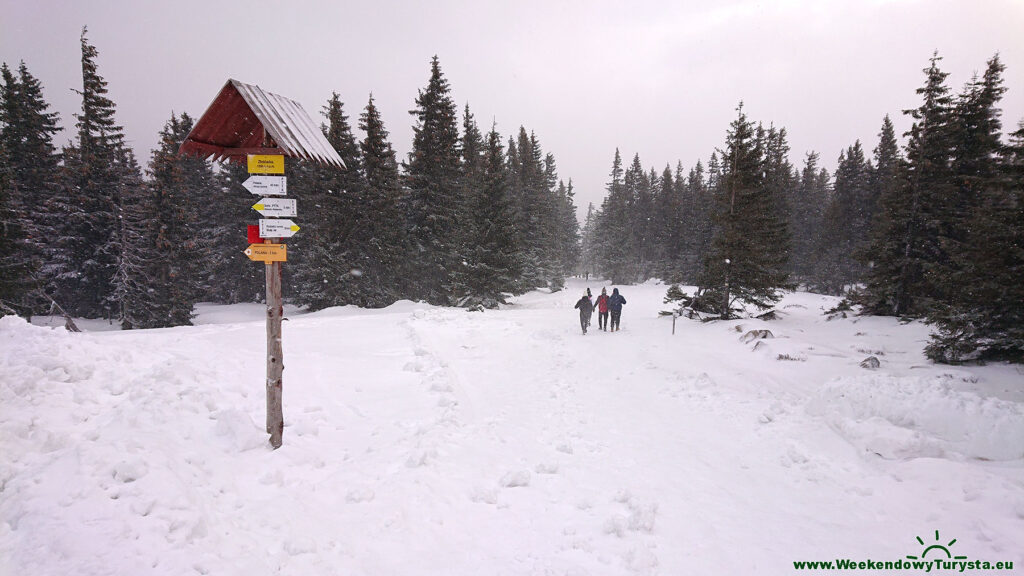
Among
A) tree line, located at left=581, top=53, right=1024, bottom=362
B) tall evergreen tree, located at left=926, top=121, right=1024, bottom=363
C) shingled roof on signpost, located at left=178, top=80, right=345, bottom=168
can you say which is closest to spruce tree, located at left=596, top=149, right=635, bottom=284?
tree line, located at left=581, top=53, right=1024, bottom=362

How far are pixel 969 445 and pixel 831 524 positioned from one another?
12.0 feet

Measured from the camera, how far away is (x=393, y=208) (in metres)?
28.1

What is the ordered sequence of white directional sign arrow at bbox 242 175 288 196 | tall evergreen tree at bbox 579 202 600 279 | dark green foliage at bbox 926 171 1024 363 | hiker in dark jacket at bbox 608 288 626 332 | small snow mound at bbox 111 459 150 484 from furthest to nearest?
tall evergreen tree at bbox 579 202 600 279, hiker in dark jacket at bbox 608 288 626 332, dark green foliage at bbox 926 171 1024 363, white directional sign arrow at bbox 242 175 288 196, small snow mound at bbox 111 459 150 484

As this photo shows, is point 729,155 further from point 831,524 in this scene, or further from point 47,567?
point 47,567

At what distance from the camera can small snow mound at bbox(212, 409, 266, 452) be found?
5410mm

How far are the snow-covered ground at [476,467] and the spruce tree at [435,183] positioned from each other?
19.4m

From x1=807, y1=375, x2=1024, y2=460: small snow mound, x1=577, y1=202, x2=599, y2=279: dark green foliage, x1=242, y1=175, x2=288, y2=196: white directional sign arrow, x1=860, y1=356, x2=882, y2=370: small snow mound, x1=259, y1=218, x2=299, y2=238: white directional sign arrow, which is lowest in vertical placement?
x1=807, y1=375, x2=1024, y2=460: small snow mound

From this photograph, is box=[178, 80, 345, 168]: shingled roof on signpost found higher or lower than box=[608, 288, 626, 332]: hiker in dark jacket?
higher

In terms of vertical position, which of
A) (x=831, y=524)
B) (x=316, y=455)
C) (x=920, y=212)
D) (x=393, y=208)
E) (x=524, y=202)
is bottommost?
(x=831, y=524)

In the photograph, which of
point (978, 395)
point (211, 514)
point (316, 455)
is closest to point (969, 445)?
point (978, 395)

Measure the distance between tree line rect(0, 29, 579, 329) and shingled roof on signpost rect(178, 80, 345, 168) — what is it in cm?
1991

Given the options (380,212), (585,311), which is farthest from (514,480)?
(380,212)

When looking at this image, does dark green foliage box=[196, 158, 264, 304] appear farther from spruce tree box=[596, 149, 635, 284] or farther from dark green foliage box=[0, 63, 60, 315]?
spruce tree box=[596, 149, 635, 284]

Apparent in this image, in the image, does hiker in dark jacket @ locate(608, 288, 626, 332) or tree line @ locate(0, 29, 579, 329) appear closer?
hiker in dark jacket @ locate(608, 288, 626, 332)
